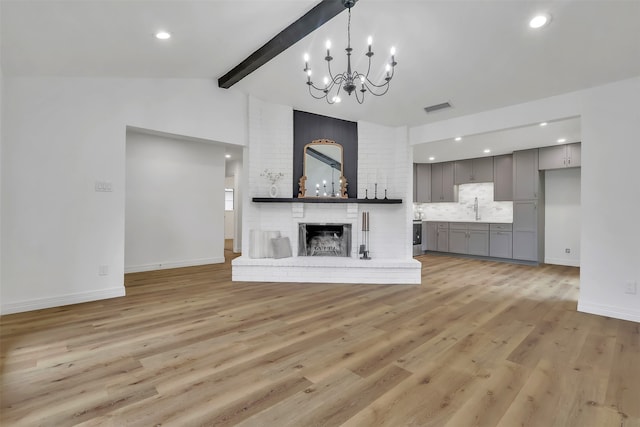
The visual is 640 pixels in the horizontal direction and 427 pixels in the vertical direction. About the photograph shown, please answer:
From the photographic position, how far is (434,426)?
1.48 metres

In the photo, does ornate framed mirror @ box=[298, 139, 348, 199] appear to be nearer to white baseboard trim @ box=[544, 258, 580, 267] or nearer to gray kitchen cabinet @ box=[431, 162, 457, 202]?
gray kitchen cabinet @ box=[431, 162, 457, 202]

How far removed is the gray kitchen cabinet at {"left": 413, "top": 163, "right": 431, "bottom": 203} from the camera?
7863 millimetres

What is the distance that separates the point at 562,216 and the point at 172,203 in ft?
26.2

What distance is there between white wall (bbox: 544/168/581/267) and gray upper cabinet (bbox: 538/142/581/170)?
0.55 m

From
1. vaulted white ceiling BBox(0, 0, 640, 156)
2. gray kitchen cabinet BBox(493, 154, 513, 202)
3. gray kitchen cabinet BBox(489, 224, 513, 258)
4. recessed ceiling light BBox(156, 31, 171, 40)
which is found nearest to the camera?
vaulted white ceiling BBox(0, 0, 640, 156)

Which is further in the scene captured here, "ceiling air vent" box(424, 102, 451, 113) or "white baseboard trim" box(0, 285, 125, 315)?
"ceiling air vent" box(424, 102, 451, 113)

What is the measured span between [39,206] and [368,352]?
368 centimetres

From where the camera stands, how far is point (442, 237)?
750cm

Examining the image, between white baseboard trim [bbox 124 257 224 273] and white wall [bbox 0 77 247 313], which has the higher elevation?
white wall [bbox 0 77 247 313]

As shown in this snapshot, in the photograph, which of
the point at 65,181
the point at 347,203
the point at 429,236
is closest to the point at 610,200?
the point at 347,203

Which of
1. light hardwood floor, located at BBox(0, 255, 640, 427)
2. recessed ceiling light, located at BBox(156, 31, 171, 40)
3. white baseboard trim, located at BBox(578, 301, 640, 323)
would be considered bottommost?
light hardwood floor, located at BBox(0, 255, 640, 427)

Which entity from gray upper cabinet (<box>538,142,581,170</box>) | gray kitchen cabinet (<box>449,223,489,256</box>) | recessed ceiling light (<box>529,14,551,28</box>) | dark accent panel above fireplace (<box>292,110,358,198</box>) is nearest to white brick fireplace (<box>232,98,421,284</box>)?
dark accent panel above fireplace (<box>292,110,358,198</box>)

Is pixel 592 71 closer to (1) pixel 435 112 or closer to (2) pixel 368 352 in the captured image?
(1) pixel 435 112

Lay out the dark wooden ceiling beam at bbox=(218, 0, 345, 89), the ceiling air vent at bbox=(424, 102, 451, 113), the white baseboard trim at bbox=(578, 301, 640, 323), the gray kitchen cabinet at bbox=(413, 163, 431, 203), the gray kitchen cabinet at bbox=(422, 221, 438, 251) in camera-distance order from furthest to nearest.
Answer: the gray kitchen cabinet at bbox=(413, 163, 431, 203), the gray kitchen cabinet at bbox=(422, 221, 438, 251), the ceiling air vent at bbox=(424, 102, 451, 113), the white baseboard trim at bbox=(578, 301, 640, 323), the dark wooden ceiling beam at bbox=(218, 0, 345, 89)
